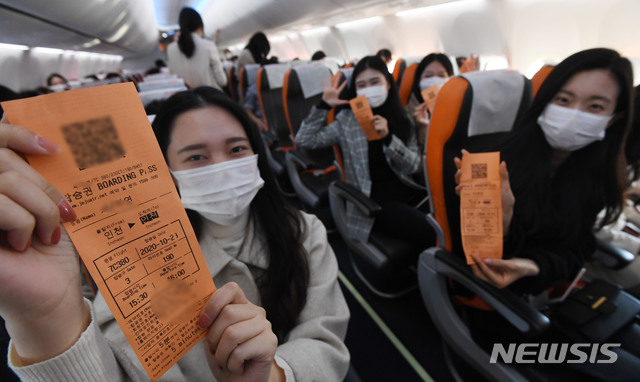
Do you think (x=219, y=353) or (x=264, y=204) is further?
(x=264, y=204)

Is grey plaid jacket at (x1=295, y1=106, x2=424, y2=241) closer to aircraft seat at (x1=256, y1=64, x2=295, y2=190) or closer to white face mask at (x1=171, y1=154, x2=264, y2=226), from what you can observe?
aircraft seat at (x1=256, y1=64, x2=295, y2=190)

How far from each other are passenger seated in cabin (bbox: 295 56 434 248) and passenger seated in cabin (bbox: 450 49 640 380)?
687mm

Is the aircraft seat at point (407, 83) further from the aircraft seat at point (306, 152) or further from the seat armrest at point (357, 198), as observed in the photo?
the seat armrest at point (357, 198)

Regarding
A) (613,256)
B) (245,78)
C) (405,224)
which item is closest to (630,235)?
(613,256)

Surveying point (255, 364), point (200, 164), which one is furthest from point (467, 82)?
point (255, 364)

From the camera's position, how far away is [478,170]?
1046 millimetres

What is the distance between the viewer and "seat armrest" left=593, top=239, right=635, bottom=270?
5.17 feet

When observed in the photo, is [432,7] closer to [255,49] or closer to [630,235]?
[255,49]

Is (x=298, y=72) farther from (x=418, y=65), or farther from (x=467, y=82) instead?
(x=467, y=82)

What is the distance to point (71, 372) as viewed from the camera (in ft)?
1.49

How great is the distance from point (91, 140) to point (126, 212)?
0.10m

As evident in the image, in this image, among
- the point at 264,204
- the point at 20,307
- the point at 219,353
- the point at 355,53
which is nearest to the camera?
the point at 20,307

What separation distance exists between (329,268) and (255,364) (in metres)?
0.56

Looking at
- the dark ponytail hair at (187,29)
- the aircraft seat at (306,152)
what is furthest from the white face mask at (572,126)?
the dark ponytail hair at (187,29)
